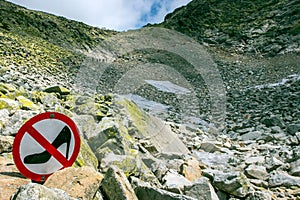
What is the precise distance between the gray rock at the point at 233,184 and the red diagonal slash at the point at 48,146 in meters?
2.85

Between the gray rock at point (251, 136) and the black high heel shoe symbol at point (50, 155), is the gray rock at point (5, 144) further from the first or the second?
the gray rock at point (251, 136)

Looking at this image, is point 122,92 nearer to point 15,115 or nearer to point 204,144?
point 204,144

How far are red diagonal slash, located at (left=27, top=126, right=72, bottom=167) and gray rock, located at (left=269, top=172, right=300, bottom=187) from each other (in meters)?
4.31

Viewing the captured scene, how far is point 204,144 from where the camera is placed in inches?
332

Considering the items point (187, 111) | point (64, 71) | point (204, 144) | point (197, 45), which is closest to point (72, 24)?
point (197, 45)

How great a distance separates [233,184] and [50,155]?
3.08m

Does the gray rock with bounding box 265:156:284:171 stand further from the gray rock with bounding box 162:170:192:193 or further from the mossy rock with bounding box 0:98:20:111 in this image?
the mossy rock with bounding box 0:98:20:111

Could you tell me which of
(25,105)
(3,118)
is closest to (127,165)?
(3,118)

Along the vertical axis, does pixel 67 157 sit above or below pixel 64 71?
below

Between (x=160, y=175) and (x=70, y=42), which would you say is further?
(x=70, y=42)

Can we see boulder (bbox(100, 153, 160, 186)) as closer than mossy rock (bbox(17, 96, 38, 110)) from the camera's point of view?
Yes

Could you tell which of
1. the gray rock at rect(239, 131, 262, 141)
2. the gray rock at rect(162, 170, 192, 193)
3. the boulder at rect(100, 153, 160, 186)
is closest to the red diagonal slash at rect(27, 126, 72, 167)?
the boulder at rect(100, 153, 160, 186)

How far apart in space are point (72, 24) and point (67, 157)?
111 ft

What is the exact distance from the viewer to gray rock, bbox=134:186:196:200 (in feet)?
10.3
